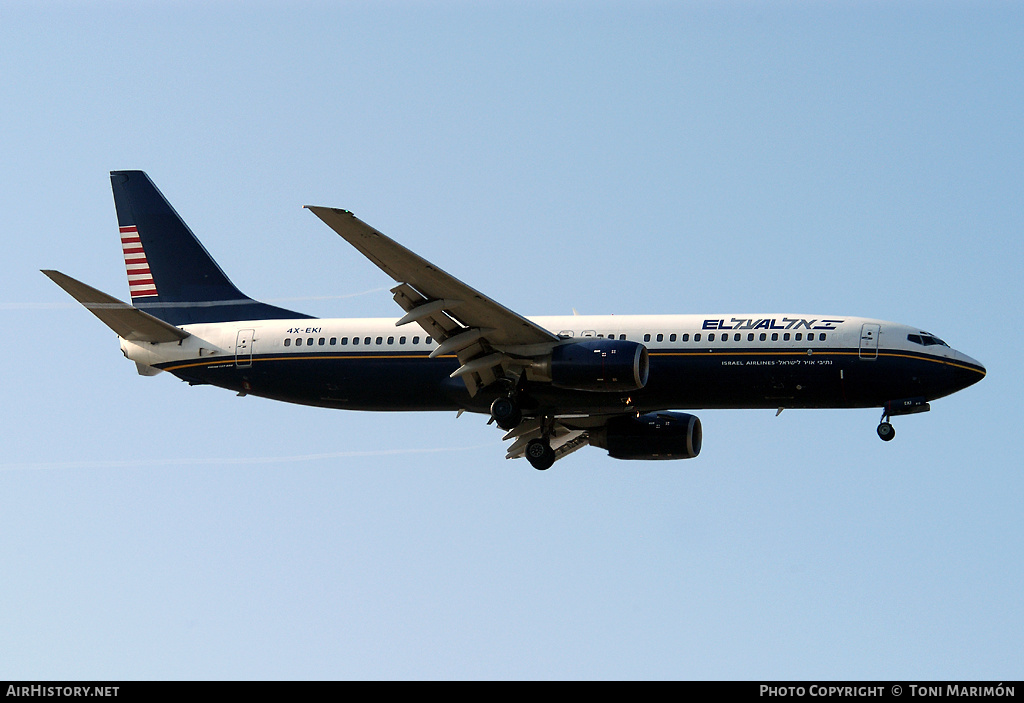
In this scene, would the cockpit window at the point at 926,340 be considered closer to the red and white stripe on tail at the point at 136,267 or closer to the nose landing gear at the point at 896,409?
the nose landing gear at the point at 896,409

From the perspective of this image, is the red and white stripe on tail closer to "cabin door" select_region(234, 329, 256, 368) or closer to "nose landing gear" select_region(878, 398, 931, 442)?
"cabin door" select_region(234, 329, 256, 368)

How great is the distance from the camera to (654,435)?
47281 millimetres

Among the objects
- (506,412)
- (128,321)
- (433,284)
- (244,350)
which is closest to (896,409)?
(506,412)

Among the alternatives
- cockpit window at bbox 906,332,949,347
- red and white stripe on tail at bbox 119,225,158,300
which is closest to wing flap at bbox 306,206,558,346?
cockpit window at bbox 906,332,949,347

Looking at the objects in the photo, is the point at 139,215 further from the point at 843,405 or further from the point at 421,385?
the point at 843,405

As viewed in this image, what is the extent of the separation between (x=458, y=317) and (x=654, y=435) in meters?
8.92

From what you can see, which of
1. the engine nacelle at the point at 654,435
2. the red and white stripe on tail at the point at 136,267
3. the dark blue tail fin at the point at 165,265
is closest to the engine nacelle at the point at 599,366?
the engine nacelle at the point at 654,435

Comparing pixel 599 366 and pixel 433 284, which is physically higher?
pixel 433 284

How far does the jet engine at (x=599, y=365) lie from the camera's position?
41000 mm

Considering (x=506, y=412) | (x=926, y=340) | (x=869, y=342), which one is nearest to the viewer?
(x=869, y=342)

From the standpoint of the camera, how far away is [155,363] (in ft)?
155

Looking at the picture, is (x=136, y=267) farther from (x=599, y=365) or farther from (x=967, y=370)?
(x=967, y=370)

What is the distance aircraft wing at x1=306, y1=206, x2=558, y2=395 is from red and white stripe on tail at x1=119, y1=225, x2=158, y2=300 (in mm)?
13240
